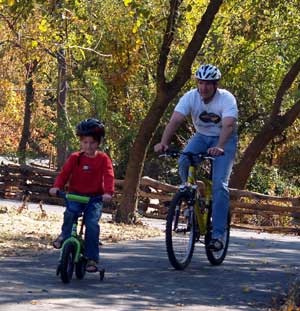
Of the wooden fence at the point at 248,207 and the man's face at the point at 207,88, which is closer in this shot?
the man's face at the point at 207,88

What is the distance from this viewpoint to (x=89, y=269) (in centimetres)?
837

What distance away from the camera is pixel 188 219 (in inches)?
372

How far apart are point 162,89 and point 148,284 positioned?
6937 mm

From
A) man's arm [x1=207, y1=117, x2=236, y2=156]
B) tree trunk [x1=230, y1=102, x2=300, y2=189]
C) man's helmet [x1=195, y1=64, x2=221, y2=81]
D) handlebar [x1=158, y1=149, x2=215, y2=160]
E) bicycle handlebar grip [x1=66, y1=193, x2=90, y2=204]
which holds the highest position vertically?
tree trunk [x1=230, y1=102, x2=300, y2=189]

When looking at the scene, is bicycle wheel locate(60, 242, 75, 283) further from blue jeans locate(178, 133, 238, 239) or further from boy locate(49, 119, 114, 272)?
blue jeans locate(178, 133, 238, 239)

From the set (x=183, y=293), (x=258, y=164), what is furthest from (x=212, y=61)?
(x=183, y=293)

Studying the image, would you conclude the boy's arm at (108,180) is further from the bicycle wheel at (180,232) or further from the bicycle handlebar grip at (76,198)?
the bicycle wheel at (180,232)

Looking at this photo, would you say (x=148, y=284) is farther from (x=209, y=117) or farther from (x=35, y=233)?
(x=35, y=233)

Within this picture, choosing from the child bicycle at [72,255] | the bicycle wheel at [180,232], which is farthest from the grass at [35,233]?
the child bicycle at [72,255]

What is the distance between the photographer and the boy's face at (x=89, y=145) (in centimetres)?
841

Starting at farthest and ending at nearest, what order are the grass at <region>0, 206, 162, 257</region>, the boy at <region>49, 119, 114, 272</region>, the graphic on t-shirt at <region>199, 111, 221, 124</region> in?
1. the grass at <region>0, 206, 162, 257</region>
2. the graphic on t-shirt at <region>199, 111, 221, 124</region>
3. the boy at <region>49, 119, 114, 272</region>

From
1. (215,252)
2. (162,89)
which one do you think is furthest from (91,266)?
(162,89)

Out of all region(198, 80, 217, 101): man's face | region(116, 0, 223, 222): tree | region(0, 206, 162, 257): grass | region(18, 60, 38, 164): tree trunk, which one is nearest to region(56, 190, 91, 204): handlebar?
region(198, 80, 217, 101): man's face

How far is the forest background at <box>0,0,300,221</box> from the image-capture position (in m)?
16.7
